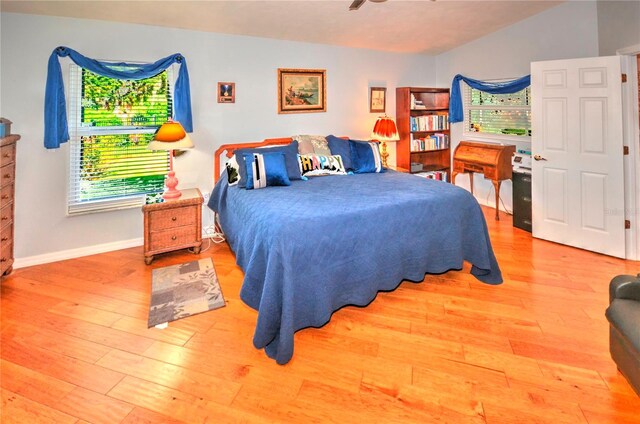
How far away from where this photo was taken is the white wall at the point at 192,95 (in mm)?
3207

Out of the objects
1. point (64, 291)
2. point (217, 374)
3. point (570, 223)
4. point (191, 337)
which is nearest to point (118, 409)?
point (217, 374)

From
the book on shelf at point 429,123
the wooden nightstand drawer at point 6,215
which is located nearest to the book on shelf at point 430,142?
the book on shelf at point 429,123

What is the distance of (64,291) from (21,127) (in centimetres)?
158

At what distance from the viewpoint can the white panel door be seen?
3395mm

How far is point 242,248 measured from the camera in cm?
273

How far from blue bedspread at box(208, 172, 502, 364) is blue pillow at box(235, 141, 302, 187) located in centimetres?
19

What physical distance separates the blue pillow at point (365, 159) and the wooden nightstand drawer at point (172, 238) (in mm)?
1901

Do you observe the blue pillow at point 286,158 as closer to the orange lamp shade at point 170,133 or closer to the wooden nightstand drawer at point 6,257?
the orange lamp shade at point 170,133

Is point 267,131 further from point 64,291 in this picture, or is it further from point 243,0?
point 64,291

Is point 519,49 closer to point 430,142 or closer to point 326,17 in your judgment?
point 430,142

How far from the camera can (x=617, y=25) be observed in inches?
137

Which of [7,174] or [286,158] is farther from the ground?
[286,158]

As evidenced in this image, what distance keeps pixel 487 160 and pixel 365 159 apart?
1.86 meters

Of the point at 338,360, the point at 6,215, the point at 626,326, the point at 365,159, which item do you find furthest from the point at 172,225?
the point at 626,326
